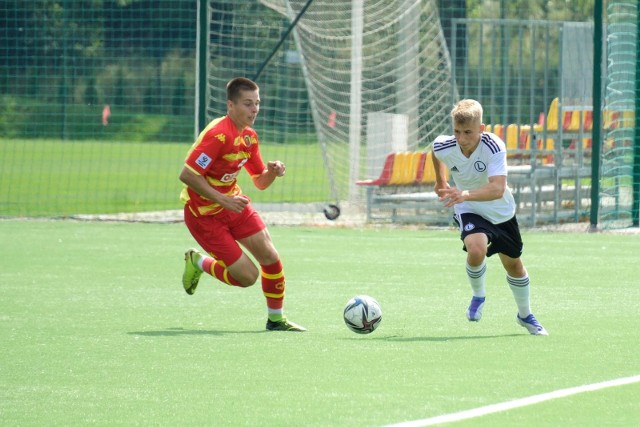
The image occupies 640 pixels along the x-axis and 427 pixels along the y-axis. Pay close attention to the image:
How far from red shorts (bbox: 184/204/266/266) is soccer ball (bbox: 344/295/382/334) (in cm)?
116

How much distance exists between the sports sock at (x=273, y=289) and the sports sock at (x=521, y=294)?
1550 mm

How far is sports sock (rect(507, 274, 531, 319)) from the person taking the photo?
8.48m

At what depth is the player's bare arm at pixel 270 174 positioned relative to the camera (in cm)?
896

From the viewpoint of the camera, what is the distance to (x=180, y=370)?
23.2ft

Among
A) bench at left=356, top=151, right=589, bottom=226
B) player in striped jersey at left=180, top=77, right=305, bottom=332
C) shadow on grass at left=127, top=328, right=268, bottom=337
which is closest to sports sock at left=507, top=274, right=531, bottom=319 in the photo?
player in striped jersey at left=180, top=77, right=305, bottom=332

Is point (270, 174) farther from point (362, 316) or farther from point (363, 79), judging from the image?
point (363, 79)

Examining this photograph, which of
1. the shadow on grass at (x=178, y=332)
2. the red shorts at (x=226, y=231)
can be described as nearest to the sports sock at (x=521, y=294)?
the shadow on grass at (x=178, y=332)

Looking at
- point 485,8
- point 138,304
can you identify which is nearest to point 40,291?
point 138,304

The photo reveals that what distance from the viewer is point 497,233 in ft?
28.2

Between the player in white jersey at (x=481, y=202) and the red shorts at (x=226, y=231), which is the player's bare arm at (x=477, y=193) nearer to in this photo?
the player in white jersey at (x=481, y=202)

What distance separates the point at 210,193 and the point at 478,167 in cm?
182

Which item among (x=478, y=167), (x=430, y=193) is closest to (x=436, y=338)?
(x=478, y=167)

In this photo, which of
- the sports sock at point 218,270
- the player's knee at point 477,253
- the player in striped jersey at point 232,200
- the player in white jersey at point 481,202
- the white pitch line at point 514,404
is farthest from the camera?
the sports sock at point 218,270

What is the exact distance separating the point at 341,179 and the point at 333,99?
133 cm
